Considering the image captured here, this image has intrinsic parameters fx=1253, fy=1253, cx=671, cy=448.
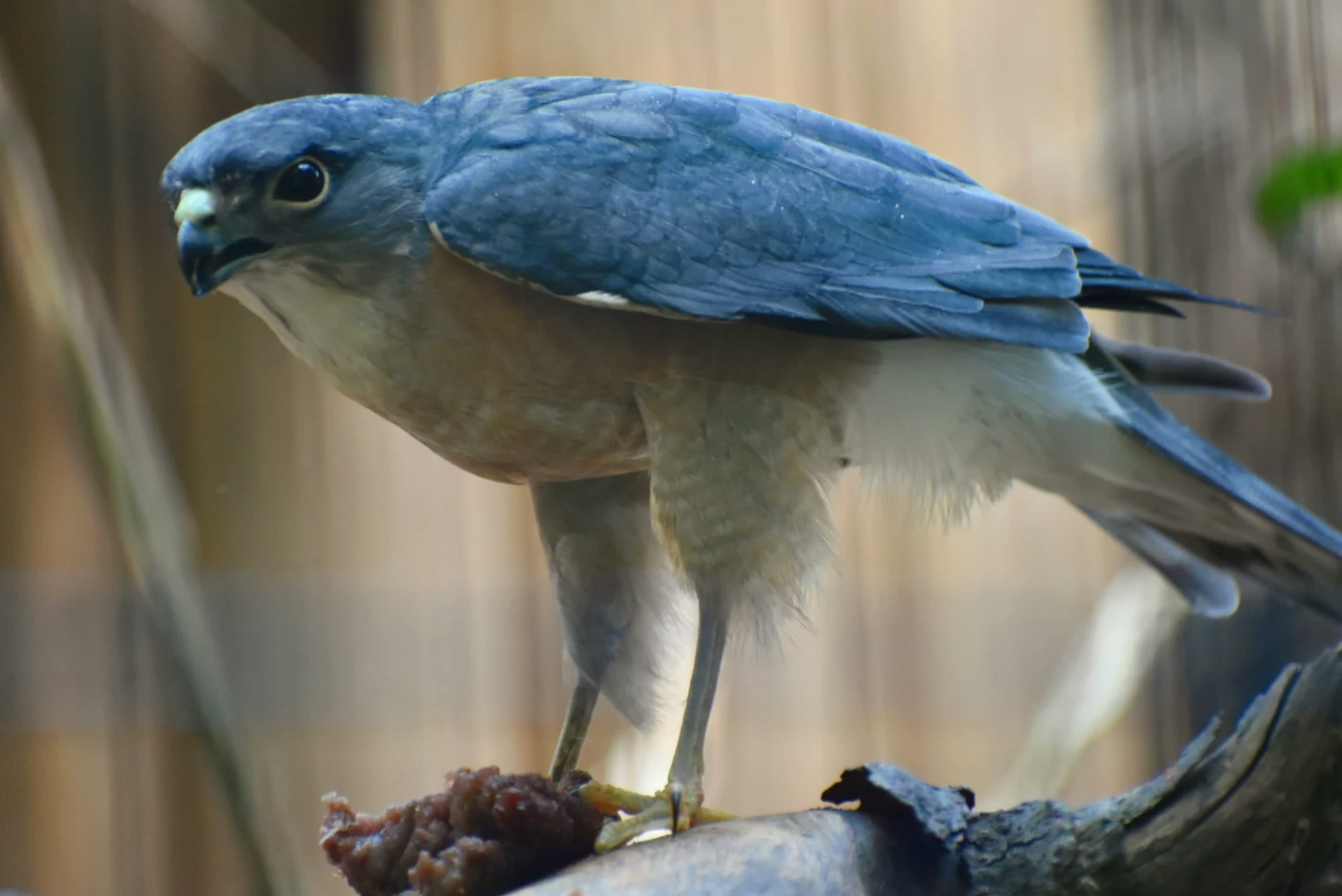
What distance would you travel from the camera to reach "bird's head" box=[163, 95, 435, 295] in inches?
47.8

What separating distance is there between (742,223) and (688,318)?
0.15m

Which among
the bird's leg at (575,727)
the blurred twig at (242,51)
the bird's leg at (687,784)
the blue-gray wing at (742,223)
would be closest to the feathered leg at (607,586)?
the bird's leg at (575,727)

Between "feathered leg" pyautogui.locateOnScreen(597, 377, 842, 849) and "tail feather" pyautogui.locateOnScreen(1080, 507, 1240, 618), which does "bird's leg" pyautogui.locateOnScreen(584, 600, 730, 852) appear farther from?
"tail feather" pyautogui.locateOnScreen(1080, 507, 1240, 618)

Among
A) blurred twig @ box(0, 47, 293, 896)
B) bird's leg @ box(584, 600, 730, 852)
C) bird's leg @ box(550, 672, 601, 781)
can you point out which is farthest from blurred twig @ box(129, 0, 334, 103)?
bird's leg @ box(584, 600, 730, 852)

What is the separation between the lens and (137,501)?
4.57ft

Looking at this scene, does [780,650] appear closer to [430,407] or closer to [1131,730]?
[430,407]

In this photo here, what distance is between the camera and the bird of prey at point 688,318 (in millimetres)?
1272

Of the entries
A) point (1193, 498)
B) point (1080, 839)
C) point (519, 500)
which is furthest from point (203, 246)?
point (519, 500)

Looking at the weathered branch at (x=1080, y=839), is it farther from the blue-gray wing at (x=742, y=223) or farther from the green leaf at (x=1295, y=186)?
the green leaf at (x=1295, y=186)

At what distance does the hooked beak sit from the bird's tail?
3.22 feet

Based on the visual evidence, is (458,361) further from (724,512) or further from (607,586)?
(607,586)

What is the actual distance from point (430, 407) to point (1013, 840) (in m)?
0.73

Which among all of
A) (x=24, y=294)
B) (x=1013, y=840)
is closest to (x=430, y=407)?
(x=1013, y=840)

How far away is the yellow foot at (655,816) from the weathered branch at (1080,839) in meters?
0.05
